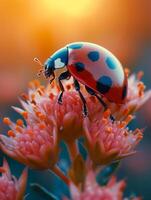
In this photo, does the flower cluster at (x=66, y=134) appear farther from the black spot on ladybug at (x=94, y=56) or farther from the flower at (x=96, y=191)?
the flower at (x=96, y=191)

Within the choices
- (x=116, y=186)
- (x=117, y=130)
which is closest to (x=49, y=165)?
(x=117, y=130)

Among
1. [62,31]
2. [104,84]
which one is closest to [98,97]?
[104,84]

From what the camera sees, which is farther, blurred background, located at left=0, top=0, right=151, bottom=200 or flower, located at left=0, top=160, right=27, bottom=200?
blurred background, located at left=0, top=0, right=151, bottom=200

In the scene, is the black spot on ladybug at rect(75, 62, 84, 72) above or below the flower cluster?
above

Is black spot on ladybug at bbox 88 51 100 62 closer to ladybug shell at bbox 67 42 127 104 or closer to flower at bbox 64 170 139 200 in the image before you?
ladybug shell at bbox 67 42 127 104

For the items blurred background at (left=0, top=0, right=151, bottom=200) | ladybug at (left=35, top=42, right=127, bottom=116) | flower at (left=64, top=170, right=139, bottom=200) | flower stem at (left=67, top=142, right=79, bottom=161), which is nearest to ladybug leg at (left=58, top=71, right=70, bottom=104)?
ladybug at (left=35, top=42, right=127, bottom=116)
